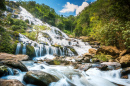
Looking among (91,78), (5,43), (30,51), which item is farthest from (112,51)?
(5,43)

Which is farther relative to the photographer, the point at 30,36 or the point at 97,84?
the point at 30,36

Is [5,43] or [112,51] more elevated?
[5,43]

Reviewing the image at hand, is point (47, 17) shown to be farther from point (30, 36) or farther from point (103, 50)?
point (103, 50)

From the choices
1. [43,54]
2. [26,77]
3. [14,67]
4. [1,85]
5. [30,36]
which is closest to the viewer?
[1,85]

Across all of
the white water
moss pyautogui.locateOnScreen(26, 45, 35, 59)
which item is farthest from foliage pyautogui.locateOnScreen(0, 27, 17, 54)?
the white water

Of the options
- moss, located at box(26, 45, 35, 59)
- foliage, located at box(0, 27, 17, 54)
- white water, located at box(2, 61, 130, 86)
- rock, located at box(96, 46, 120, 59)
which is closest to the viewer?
white water, located at box(2, 61, 130, 86)

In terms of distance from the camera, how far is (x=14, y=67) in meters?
4.77

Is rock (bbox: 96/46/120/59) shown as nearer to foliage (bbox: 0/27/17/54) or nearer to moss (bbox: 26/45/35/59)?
moss (bbox: 26/45/35/59)

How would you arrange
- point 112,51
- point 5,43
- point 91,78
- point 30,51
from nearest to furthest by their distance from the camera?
point 91,78 < point 5,43 < point 112,51 < point 30,51

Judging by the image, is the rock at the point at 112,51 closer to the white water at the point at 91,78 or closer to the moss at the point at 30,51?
the white water at the point at 91,78

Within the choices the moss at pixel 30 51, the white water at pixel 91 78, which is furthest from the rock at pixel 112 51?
the moss at pixel 30 51

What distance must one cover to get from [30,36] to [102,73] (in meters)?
15.7

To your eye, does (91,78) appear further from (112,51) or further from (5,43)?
(5,43)

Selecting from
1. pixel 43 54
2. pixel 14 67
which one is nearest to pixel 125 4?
pixel 14 67
